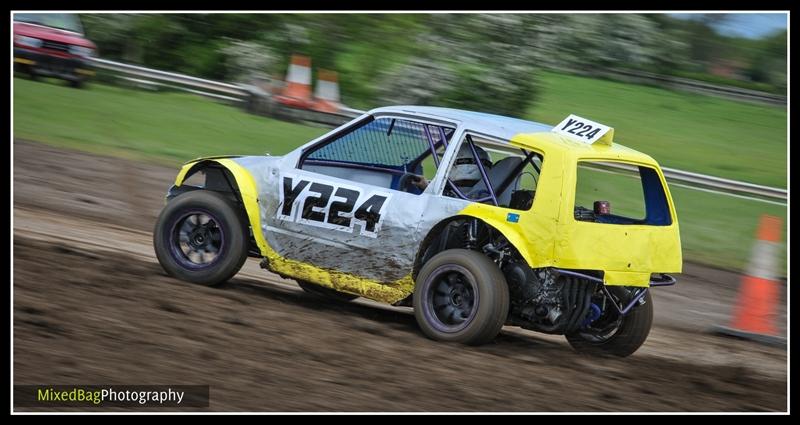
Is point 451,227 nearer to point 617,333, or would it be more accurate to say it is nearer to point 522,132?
point 522,132

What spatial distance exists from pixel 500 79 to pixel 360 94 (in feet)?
7.70

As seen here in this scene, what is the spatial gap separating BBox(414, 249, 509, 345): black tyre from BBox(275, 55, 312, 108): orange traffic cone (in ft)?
33.4

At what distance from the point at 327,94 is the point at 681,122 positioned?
5821 mm

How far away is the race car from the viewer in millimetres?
6602

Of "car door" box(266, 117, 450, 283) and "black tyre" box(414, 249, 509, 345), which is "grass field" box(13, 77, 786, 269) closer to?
"car door" box(266, 117, 450, 283)

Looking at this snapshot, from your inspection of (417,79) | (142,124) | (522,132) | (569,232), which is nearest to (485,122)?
(522,132)

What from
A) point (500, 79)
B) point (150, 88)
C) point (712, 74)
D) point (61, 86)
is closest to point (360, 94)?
point (500, 79)

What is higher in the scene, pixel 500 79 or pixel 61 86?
pixel 500 79

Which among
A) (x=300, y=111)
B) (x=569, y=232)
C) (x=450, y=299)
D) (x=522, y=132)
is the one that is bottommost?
(x=450, y=299)

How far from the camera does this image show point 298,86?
16859 mm

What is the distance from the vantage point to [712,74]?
17297 millimetres

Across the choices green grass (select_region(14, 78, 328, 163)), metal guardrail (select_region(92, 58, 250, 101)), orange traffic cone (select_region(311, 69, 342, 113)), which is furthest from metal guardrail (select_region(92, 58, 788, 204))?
green grass (select_region(14, 78, 328, 163))
